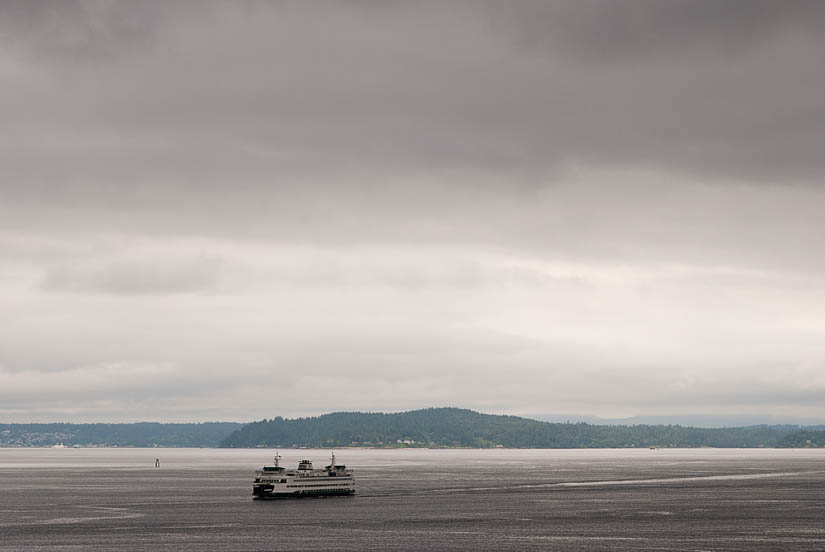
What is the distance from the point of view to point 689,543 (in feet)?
472

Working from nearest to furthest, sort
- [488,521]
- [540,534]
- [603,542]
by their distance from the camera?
[603,542] < [540,534] < [488,521]

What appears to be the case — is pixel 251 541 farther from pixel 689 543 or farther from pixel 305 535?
pixel 689 543

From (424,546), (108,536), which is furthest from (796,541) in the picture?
(108,536)

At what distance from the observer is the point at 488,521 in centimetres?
18212

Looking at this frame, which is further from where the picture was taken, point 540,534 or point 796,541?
point 540,534

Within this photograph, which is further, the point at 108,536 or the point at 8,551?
the point at 108,536

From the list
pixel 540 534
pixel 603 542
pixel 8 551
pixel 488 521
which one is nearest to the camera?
pixel 8 551

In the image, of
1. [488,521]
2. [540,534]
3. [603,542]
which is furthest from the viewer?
[488,521]

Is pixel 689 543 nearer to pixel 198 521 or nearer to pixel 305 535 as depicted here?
pixel 305 535

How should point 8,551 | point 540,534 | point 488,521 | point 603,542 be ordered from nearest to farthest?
1. point 8,551
2. point 603,542
3. point 540,534
4. point 488,521

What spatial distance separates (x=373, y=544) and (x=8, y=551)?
49.6 m

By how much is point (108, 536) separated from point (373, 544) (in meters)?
42.4

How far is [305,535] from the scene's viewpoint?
16050 centimetres

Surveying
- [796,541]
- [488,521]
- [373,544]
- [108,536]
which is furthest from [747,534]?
[108,536]
